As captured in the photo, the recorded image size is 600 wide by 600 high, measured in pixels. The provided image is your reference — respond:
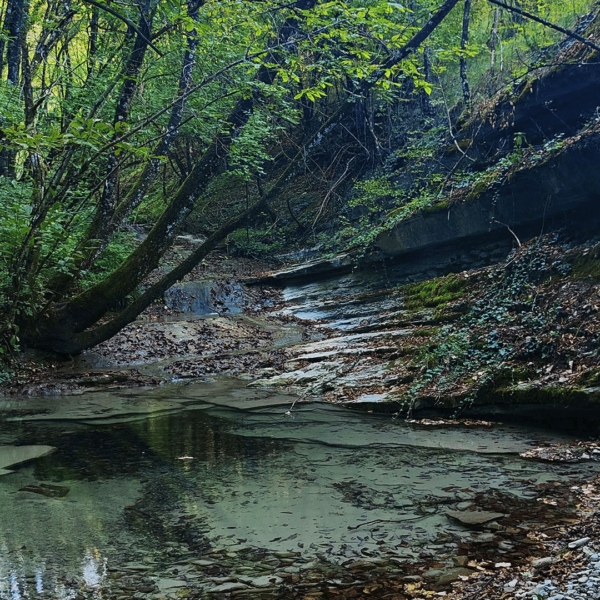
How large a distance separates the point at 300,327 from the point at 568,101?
7687 millimetres

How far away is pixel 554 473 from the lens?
4305 millimetres

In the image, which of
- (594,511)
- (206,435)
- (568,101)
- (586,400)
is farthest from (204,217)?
(594,511)

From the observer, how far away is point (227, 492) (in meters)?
4.30

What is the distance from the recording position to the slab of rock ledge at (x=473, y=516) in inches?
137

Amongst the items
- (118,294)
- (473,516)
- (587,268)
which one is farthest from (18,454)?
(587,268)

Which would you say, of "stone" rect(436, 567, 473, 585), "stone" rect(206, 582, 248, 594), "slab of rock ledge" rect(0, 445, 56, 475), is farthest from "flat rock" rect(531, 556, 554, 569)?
"slab of rock ledge" rect(0, 445, 56, 475)

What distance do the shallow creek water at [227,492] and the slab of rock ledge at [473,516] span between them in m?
0.08

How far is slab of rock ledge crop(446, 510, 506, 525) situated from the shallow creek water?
3.0 inches

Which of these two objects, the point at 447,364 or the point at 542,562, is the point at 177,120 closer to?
the point at 447,364

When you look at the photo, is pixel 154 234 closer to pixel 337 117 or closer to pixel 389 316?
pixel 389 316

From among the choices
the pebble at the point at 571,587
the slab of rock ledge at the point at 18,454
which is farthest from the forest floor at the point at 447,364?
the slab of rock ledge at the point at 18,454

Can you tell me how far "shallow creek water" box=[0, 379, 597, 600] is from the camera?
3.06 m

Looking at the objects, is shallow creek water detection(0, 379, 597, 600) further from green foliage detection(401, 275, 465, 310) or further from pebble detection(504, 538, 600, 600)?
green foliage detection(401, 275, 465, 310)

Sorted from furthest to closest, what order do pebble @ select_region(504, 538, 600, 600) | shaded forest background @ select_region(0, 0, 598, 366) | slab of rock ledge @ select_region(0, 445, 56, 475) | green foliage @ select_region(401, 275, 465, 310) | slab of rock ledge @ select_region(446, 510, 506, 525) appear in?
green foliage @ select_region(401, 275, 465, 310), shaded forest background @ select_region(0, 0, 598, 366), slab of rock ledge @ select_region(0, 445, 56, 475), slab of rock ledge @ select_region(446, 510, 506, 525), pebble @ select_region(504, 538, 600, 600)
